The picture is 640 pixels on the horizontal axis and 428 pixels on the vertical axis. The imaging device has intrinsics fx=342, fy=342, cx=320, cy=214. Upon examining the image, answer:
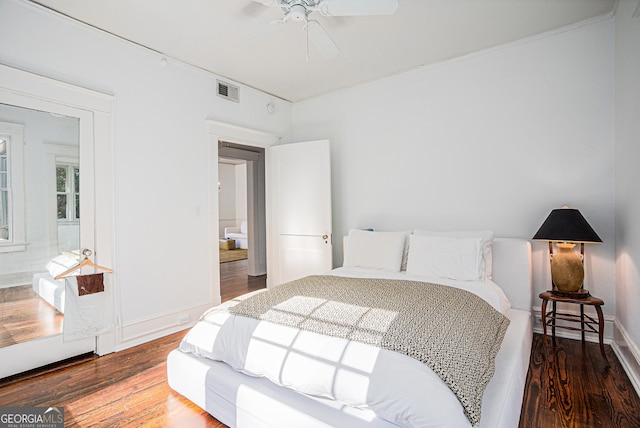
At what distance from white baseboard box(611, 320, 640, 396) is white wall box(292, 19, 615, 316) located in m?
0.26

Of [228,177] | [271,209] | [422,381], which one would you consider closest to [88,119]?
[271,209]

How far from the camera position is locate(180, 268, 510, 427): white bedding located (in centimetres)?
137

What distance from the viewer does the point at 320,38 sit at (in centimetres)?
241

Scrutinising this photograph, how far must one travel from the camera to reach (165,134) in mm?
3338

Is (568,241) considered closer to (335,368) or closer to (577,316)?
(577,316)

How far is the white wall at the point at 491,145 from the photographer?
9.56ft

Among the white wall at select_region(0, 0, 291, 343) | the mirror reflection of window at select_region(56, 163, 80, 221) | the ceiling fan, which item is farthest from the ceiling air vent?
the ceiling fan

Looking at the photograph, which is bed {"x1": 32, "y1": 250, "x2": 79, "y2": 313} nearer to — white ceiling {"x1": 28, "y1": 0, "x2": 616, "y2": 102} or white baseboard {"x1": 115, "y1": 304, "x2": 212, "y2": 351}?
white baseboard {"x1": 115, "y1": 304, "x2": 212, "y2": 351}

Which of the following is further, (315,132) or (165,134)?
(315,132)

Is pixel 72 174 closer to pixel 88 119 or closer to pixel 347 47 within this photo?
pixel 88 119

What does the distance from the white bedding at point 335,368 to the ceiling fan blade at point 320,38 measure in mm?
1905

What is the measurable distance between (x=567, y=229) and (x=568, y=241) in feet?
0.32

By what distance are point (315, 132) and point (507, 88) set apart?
2.30 meters

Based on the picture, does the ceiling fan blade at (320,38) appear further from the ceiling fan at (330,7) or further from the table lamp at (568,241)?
the table lamp at (568,241)
